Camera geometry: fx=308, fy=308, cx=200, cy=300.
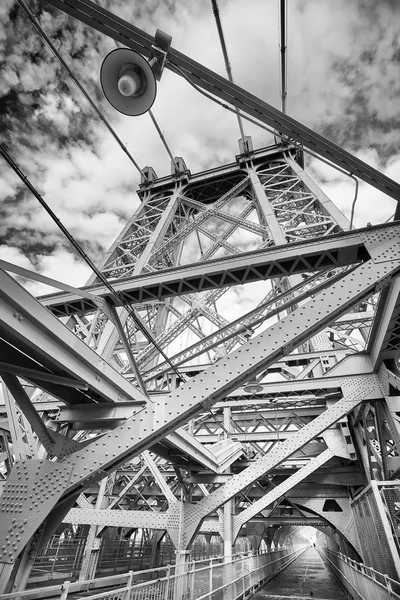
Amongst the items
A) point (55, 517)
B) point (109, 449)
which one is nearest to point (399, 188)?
point (109, 449)

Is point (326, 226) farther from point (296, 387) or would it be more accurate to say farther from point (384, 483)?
point (384, 483)

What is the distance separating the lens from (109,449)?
142 inches

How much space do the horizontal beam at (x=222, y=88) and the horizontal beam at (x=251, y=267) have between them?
0.87m

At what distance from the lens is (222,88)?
148 inches

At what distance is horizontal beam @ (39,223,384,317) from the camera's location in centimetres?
473

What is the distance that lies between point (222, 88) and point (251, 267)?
2478mm

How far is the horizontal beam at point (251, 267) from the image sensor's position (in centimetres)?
473

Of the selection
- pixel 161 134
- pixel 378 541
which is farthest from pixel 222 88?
pixel 161 134

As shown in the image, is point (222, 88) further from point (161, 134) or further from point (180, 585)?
point (161, 134)

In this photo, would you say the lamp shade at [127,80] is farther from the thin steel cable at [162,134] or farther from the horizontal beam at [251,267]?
the thin steel cable at [162,134]

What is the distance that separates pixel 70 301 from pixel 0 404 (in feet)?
24.3

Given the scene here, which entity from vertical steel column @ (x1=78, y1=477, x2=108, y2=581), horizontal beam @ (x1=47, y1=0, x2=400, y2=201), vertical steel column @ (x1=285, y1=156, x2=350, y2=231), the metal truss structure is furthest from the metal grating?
vertical steel column @ (x1=78, y1=477, x2=108, y2=581)

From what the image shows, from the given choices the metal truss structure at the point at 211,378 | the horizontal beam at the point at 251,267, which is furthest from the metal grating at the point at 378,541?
the horizontal beam at the point at 251,267

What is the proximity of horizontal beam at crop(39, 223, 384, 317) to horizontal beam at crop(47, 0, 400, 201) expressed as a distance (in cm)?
87
